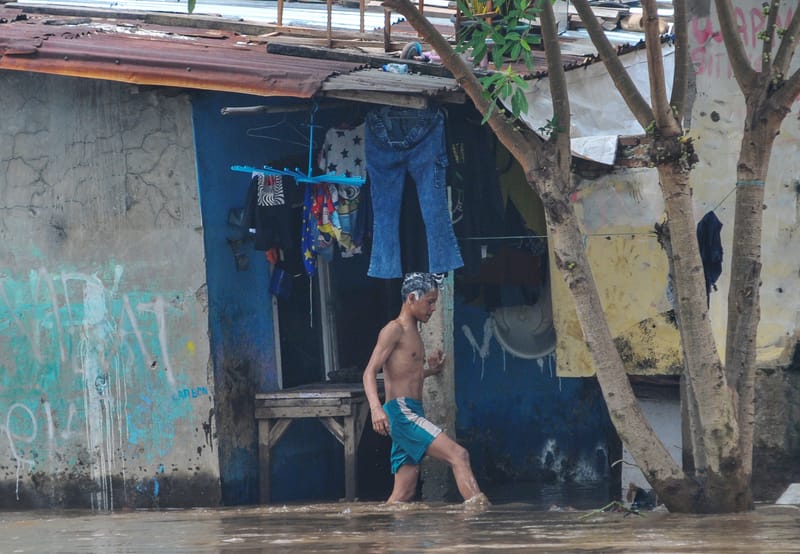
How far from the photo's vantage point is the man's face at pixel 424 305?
9.39 m

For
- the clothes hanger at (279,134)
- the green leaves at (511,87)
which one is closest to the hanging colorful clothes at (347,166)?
the clothes hanger at (279,134)

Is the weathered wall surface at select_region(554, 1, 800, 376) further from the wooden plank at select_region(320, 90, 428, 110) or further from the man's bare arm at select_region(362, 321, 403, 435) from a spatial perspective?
the man's bare arm at select_region(362, 321, 403, 435)

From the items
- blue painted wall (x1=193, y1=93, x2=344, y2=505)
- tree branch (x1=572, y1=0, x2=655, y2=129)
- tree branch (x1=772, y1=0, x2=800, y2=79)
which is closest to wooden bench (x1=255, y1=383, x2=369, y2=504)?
blue painted wall (x1=193, y1=93, x2=344, y2=505)

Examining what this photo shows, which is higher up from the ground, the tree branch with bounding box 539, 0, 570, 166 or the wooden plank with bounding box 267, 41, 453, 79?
the wooden plank with bounding box 267, 41, 453, 79

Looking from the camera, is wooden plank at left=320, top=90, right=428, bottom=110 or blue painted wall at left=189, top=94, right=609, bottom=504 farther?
blue painted wall at left=189, top=94, right=609, bottom=504

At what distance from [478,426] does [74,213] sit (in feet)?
12.5

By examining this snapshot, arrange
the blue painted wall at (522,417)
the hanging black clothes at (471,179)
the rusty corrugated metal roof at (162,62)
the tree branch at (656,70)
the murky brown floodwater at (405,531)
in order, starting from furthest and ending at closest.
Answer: the blue painted wall at (522,417), the hanging black clothes at (471,179), the rusty corrugated metal roof at (162,62), the tree branch at (656,70), the murky brown floodwater at (405,531)


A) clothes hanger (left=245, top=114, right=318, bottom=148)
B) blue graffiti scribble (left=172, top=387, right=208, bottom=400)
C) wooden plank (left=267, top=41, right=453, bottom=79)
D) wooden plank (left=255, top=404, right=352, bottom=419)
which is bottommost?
wooden plank (left=255, top=404, right=352, bottom=419)

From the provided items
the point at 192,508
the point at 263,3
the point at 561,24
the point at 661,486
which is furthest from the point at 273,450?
the point at 263,3

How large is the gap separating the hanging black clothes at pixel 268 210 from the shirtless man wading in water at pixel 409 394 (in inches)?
43.7

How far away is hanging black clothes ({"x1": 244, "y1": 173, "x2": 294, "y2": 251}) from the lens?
1002 centimetres

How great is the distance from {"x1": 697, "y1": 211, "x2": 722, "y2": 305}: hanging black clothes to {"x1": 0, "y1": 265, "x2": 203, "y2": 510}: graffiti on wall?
3.59 metres

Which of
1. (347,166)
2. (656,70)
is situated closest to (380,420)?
(347,166)

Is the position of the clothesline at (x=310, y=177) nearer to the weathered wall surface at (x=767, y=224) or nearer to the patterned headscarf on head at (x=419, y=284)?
the patterned headscarf on head at (x=419, y=284)
